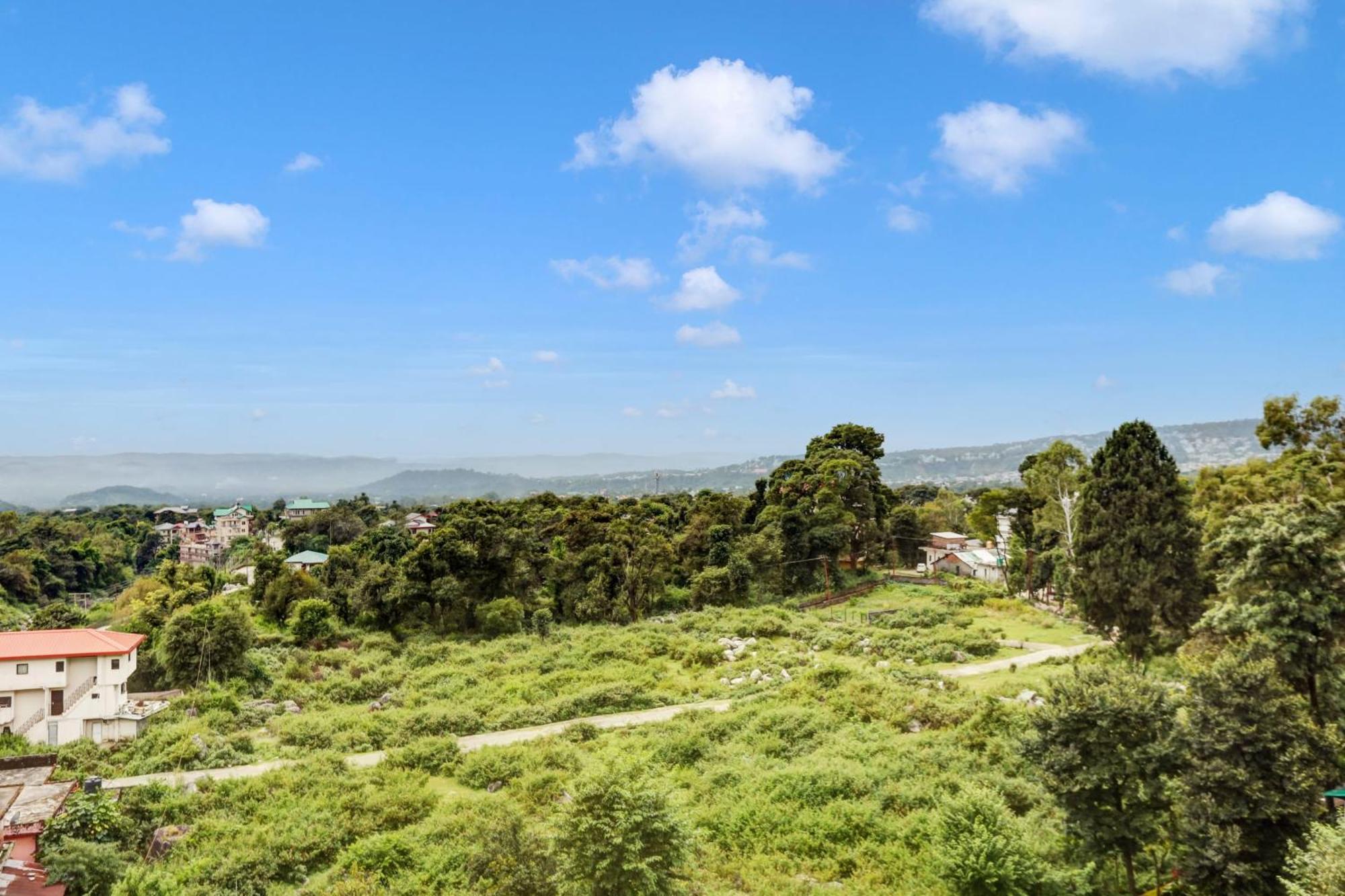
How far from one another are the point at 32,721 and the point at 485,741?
12927mm

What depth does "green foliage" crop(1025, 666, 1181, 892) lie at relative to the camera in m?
11.3

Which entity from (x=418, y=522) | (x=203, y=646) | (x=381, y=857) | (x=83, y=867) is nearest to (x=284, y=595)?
(x=203, y=646)

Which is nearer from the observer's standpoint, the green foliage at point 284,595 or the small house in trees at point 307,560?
the green foliage at point 284,595

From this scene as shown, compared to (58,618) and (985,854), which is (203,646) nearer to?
(58,618)

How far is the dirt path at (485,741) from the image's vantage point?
1891cm

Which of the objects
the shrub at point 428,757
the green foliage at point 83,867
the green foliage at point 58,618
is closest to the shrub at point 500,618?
the shrub at point 428,757

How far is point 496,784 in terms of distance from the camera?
722 inches

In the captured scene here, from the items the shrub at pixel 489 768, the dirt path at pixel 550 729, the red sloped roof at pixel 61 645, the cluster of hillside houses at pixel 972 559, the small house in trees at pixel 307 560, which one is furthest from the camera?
the small house in trees at pixel 307 560

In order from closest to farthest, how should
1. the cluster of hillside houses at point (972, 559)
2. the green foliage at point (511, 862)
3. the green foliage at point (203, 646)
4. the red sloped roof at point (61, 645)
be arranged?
the green foliage at point (511, 862), the red sloped roof at point (61, 645), the green foliage at point (203, 646), the cluster of hillside houses at point (972, 559)

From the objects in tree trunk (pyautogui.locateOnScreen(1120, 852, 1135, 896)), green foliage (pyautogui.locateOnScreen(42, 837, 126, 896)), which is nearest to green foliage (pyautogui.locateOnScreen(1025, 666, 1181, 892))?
tree trunk (pyautogui.locateOnScreen(1120, 852, 1135, 896))

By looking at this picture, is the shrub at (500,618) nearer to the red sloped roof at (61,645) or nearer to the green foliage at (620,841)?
the red sloped roof at (61,645)

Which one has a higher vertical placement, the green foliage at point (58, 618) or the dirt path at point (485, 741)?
the green foliage at point (58, 618)

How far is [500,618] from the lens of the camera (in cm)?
3403

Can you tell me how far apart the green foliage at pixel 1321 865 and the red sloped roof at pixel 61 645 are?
2752cm
